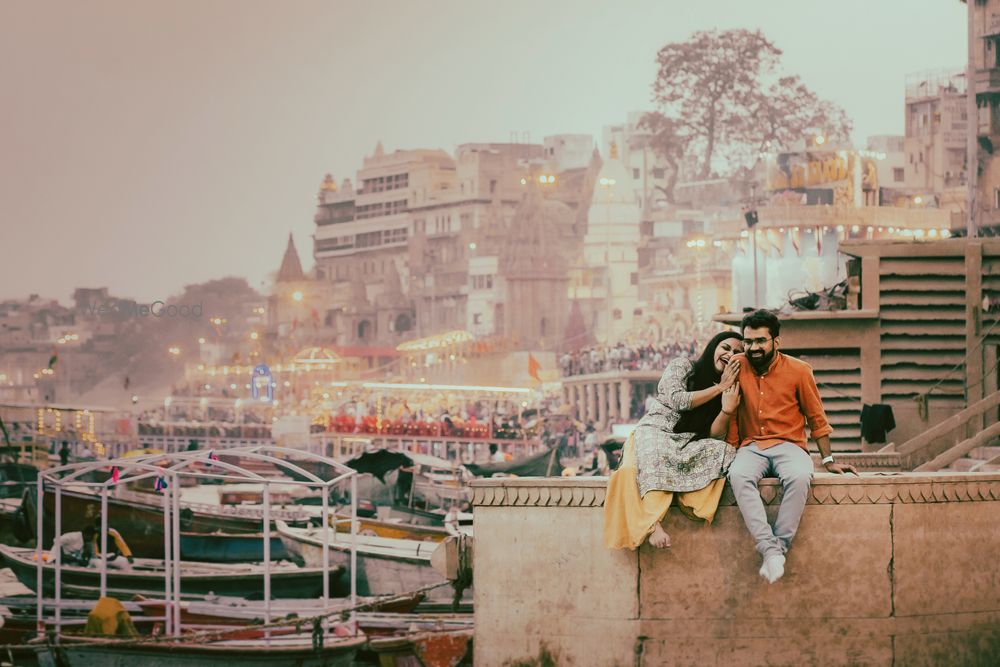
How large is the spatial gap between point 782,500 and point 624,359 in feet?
171

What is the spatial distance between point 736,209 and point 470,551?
88.3 metres

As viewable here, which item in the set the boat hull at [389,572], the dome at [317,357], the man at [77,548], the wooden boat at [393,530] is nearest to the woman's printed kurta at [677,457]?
the boat hull at [389,572]

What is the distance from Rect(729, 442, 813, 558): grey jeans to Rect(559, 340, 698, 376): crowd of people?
4646 centimetres

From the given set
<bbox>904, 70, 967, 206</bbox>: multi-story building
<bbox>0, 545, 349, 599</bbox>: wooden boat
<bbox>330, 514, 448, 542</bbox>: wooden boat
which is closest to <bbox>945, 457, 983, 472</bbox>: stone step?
<bbox>0, 545, 349, 599</bbox>: wooden boat

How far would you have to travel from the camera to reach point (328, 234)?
522 ft

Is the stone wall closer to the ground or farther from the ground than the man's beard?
closer to the ground

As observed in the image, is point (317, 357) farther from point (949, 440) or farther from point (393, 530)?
point (949, 440)

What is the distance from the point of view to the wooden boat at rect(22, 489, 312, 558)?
87.3 feet

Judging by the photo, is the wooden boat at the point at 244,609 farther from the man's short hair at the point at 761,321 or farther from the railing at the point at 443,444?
the railing at the point at 443,444

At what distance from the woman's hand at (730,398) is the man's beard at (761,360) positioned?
0.20 meters

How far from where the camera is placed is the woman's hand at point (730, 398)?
9.30 meters

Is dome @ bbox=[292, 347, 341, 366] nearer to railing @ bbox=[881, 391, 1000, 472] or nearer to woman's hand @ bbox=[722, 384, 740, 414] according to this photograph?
railing @ bbox=[881, 391, 1000, 472]

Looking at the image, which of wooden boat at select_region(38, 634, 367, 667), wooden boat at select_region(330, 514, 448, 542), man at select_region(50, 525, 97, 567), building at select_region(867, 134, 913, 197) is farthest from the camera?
building at select_region(867, 134, 913, 197)

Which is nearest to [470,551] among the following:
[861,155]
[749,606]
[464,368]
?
[749,606]
